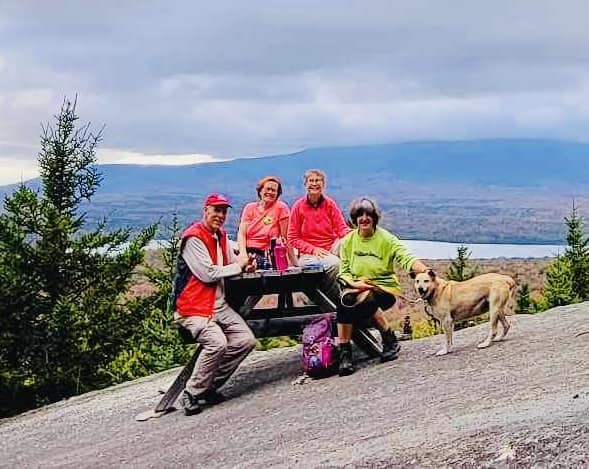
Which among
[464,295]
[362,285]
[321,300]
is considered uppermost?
[362,285]

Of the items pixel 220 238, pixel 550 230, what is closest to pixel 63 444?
pixel 220 238

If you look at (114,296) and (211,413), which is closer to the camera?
(211,413)

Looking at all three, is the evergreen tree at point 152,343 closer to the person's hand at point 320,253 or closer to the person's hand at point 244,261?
the person's hand at point 320,253

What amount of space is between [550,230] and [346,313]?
129641 mm

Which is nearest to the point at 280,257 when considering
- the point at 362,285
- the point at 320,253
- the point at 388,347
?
the point at 320,253

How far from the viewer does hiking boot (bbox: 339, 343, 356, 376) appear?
28.1 feet

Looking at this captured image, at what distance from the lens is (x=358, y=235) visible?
8.52 metres

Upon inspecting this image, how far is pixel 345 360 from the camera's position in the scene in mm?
8609

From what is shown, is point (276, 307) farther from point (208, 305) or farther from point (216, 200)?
point (216, 200)

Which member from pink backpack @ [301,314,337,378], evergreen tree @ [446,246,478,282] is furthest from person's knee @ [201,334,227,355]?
evergreen tree @ [446,246,478,282]

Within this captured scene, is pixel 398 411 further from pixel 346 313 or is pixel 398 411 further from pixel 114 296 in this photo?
pixel 114 296

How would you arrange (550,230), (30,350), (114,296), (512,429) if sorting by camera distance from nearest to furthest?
(512,429) → (30,350) → (114,296) → (550,230)

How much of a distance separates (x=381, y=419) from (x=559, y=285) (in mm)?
13561

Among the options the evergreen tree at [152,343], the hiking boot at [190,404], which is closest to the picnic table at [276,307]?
the hiking boot at [190,404]
